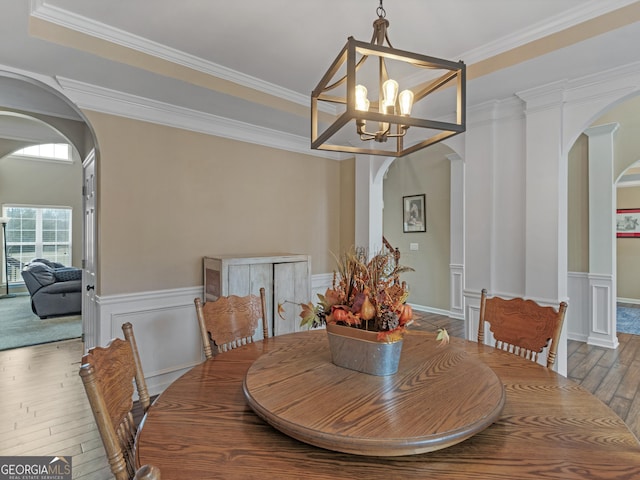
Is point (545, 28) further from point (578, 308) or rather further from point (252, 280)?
point (578, 308)

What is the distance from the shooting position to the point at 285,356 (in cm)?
162

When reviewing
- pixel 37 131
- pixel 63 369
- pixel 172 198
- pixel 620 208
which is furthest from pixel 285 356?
pixel 620 208

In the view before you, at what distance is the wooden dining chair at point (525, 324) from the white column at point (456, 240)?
3721 mm

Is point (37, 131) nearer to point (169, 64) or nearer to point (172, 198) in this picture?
point (172, 198)

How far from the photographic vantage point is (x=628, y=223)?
24.0 feet

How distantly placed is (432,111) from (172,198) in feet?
8.13

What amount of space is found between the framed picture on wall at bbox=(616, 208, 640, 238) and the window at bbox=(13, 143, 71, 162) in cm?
1297

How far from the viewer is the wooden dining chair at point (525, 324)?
69.6 inches

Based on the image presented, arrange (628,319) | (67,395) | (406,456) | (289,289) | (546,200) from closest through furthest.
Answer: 1. (406,456)
2. (546,200)
3. (67,395)
4. (289,289)
5. (628,319)

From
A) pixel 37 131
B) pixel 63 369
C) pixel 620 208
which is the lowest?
pixel 63 369

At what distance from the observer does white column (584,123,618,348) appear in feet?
14.1

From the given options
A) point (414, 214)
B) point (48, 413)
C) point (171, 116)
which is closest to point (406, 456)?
point (48, 413)

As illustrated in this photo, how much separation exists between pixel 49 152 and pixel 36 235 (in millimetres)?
2075

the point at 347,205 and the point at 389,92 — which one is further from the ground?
the point at 389,92
